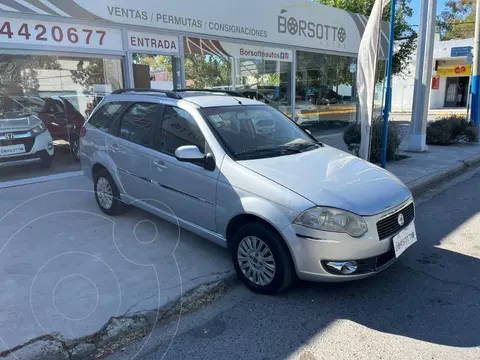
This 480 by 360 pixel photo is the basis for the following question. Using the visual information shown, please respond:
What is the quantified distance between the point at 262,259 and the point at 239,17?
316 inches

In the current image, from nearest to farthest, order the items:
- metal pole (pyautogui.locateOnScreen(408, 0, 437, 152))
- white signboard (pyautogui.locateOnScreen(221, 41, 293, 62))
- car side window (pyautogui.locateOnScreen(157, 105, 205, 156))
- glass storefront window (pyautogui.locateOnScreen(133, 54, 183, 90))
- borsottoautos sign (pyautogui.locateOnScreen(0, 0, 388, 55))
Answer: car side window (pyautogui.locateOnScreen(157, 105, 205, 156)) → borsottoautos sign (pyautogui.locateOnScreen(0, 0, 388, 55)) → glass storefront window (pyautogui.locateOnScreen(133, 54, 183, 90)) → metal pole (pyautogui.locateOnScreen(408, 0, 437, 152)) → white signboard (pyautogui.locateOnScreen(221, 41, 293, 62))

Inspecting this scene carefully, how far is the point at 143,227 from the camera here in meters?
4.89

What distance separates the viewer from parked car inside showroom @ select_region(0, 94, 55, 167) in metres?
6.82

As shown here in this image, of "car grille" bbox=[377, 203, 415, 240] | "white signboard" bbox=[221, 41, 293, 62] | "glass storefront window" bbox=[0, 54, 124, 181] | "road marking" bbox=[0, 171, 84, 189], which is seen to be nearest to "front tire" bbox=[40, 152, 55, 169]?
"glass storefront window" bbox=[0, 54, 124, 181]

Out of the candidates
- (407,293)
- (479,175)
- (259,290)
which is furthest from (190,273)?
(479,175)

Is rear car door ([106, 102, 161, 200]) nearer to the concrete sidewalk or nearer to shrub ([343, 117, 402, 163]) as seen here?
the concrete sidewalk

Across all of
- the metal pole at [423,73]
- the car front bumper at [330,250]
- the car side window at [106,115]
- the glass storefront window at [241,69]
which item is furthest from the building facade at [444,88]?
the car front bumper at [330,250]

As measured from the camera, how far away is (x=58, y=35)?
694 cm

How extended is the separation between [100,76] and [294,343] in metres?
7.03

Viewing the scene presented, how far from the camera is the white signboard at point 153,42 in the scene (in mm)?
7992

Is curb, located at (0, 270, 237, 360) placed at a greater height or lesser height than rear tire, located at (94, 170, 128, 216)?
lesser

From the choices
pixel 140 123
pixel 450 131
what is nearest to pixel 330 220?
pixel 140 123

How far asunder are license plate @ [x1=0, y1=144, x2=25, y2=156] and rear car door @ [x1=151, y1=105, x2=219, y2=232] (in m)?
4.11

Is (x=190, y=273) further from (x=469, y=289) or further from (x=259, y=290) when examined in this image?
(x=469, y=289)
